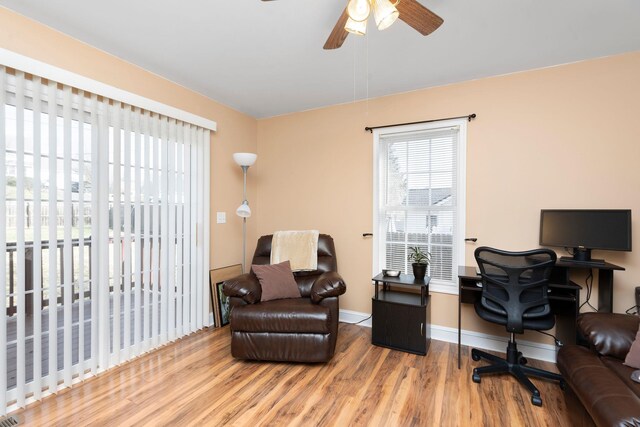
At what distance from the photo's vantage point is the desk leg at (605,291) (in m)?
2.20

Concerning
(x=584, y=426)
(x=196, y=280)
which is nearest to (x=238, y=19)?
(x=196, y=280)

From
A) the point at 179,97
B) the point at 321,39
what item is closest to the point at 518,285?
the point at 321,39

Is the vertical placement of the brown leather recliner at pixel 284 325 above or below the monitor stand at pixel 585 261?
below

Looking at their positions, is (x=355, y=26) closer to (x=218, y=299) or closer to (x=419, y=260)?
(x=419, y=260)

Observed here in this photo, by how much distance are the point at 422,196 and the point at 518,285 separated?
4.11ft

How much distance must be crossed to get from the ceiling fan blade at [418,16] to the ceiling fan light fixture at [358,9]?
196 mm

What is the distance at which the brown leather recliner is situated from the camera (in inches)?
92.5

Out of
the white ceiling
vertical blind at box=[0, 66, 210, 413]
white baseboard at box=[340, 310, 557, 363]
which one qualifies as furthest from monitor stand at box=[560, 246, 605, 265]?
vertical blind at box=[0, 66, 210, 413]

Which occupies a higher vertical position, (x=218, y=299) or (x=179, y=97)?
(x=179, y=97)

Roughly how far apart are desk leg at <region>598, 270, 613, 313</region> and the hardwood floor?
642 mm

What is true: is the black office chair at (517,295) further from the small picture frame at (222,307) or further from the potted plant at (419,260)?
the small picture frame at (222,307)

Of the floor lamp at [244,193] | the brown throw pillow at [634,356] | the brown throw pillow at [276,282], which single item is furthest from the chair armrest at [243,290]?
the brown throw pillow at [634,356]

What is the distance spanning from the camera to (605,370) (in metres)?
1.54

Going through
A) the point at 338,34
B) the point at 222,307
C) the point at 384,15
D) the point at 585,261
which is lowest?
the point at 222,307
